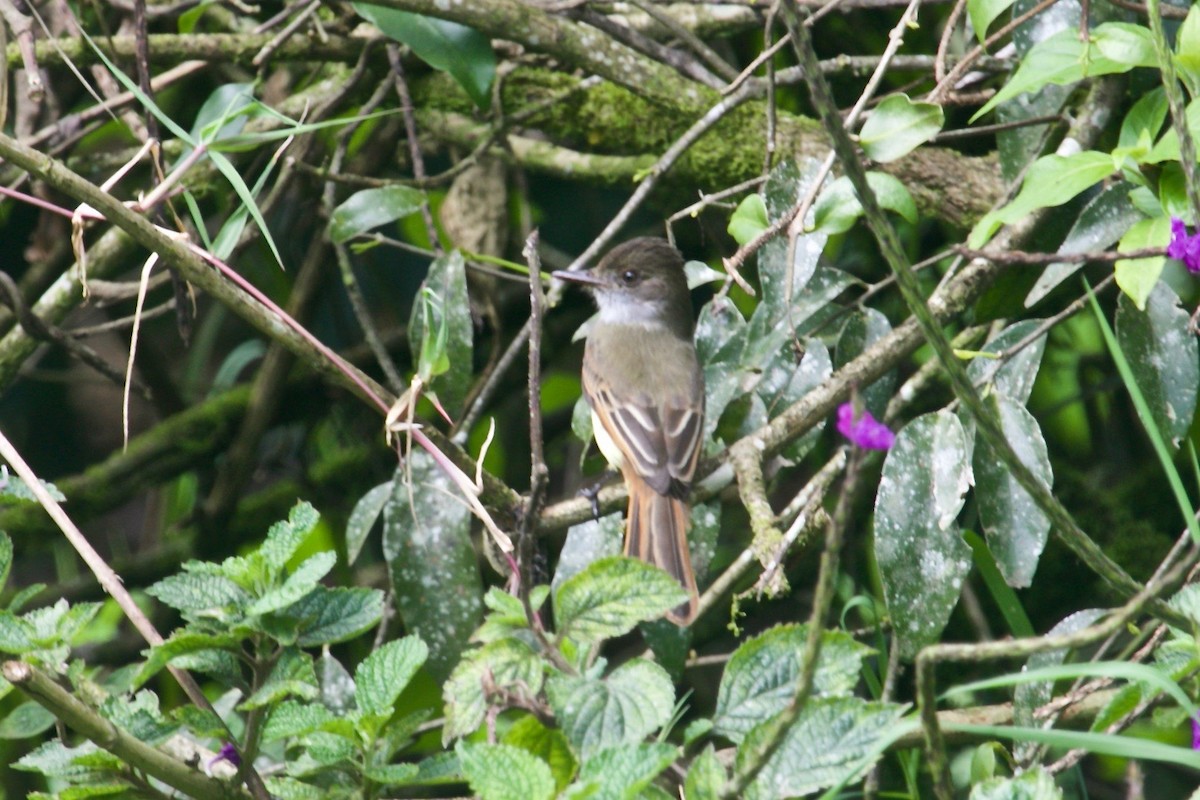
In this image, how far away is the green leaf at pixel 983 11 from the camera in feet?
9.17

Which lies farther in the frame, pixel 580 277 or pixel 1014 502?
pixel 580 277

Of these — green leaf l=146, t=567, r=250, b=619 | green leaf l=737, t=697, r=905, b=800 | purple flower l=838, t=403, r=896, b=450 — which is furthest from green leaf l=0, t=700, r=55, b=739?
purple flower l=838, t=403, r=896, b=450

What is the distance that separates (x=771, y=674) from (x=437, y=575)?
5.44ft

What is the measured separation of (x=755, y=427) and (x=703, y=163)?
1138 mm

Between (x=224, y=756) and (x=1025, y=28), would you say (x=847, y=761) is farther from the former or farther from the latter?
(x=1025, y=28)

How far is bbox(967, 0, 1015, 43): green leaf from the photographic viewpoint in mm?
2796

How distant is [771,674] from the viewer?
2.02m

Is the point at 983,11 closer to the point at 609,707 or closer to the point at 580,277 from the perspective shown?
the point at 609,707

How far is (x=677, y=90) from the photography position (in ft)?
13.9

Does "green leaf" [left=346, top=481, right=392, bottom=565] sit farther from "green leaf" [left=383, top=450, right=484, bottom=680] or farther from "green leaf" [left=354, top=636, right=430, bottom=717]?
"green leaf" [left=354, top=636, right=430, bottom=717]

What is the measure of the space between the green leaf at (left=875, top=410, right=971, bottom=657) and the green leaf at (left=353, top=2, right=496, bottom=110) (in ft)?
5.66

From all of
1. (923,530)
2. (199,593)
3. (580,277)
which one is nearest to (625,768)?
(199,593)

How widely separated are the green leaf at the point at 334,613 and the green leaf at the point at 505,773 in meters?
0.50

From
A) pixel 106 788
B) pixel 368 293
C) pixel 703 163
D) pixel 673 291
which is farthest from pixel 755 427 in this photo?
pixel 368 293
